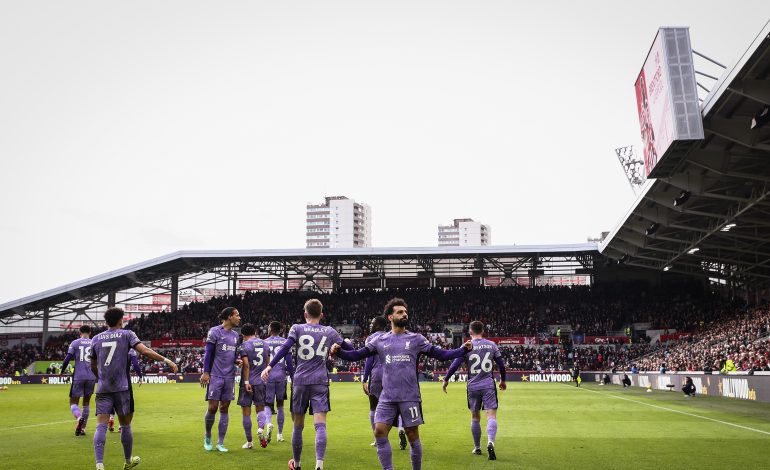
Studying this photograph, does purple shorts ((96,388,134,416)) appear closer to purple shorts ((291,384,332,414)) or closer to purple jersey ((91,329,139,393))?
purple jersey ((91,329,139,393))

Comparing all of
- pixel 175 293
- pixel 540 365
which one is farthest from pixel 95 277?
pixel 540 365

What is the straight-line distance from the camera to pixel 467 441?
1484 centimetres

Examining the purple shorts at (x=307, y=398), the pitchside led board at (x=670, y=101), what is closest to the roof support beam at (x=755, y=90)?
the pitchside led board at (x=670, y=101)

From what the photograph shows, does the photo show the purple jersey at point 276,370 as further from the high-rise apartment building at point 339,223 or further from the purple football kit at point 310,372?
the high-rise apartment building at point 339,223

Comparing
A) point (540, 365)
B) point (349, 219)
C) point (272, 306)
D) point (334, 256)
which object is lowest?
→ point (540, 365)

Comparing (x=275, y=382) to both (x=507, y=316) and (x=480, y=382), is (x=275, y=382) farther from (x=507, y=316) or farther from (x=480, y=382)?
(x=507, y=316)

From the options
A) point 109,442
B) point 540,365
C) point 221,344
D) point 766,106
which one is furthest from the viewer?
point 540,365

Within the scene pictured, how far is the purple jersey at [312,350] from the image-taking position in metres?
10.2

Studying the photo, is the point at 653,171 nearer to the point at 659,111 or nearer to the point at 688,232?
the point at 659,111

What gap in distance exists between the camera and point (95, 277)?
218ft

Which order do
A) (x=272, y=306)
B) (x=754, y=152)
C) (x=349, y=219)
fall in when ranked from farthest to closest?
(x=349, y=219) < (x=272, y=306) < (x=754, y=152)

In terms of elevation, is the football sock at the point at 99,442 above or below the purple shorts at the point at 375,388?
below

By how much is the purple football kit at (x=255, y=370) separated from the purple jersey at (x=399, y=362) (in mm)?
5500

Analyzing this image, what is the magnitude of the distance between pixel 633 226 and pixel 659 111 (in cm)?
1864
